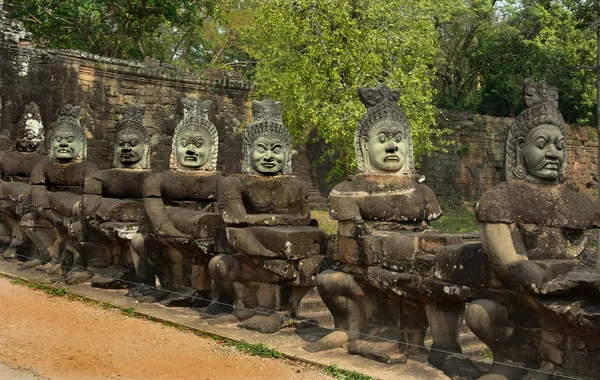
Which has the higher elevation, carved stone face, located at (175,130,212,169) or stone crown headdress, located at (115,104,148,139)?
stone crown headdress, located at (115,104,148,139)

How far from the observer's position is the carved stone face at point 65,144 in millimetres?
10516

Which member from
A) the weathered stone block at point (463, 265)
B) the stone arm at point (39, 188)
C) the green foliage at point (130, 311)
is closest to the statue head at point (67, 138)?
the stone arm at point (39, 188)

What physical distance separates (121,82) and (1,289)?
1214 cm

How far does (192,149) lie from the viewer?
875cm

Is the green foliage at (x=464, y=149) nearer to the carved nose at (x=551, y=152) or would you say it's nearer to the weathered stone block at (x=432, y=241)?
the weathered stone block at (x=432, y=241)

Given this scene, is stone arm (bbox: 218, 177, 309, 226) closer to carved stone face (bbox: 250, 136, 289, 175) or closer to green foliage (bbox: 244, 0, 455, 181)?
carved stone face (bbox: 250, 136, 289, 175)

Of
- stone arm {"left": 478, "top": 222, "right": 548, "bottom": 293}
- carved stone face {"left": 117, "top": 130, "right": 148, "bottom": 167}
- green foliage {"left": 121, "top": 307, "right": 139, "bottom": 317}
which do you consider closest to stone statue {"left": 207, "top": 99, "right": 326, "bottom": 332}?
green foliage {"left": 121, "top": 307, "right": 139, "bottom": 317}

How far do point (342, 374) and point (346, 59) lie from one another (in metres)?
13.8

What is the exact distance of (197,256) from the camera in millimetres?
8461

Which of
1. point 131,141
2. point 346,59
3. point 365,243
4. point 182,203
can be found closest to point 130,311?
point 182,203

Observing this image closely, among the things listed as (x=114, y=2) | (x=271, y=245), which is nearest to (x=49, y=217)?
(x=271, y=245)

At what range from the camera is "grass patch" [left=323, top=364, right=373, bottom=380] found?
5.60 m

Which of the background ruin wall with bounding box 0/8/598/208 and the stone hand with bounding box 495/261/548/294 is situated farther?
the background ruin wall with bounding box 0/8/598/208

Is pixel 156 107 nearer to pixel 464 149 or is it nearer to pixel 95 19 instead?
pixel 95 19
